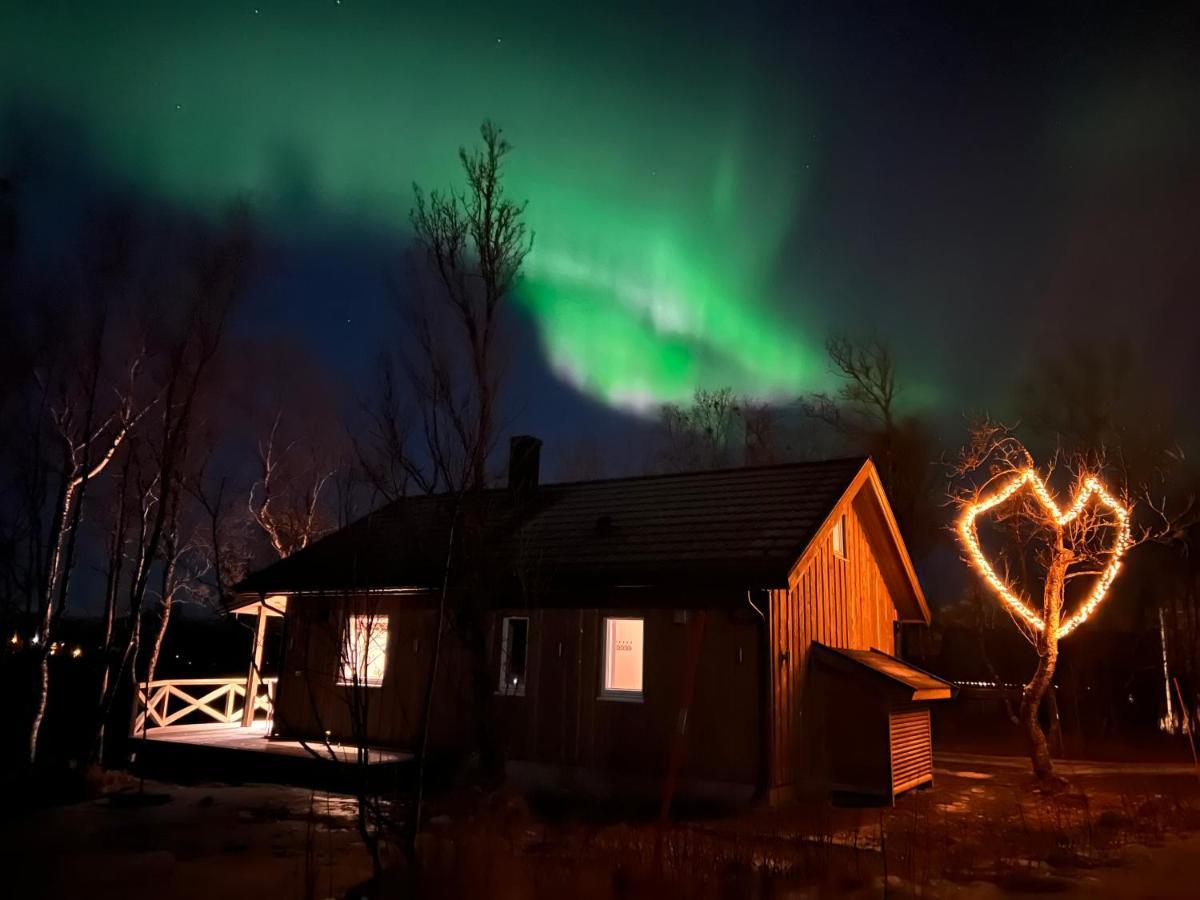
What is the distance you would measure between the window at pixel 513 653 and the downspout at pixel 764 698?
14.4 ft

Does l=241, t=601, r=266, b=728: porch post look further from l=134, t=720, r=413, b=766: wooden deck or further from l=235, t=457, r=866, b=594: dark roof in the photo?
l=235, t=457, r=866, b=594: dark roof

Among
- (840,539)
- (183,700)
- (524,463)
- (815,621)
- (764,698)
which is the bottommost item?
(183,700)

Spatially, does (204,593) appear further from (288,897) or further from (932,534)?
(932,534)

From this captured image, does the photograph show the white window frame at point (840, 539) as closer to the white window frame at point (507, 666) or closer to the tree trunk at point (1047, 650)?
the tree trunk at point (1047, 650)

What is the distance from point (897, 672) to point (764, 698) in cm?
311

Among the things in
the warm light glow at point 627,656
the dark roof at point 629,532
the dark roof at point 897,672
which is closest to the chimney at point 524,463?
the dark roof at point 629,532

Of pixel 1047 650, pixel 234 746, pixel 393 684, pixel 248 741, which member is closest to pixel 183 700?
pixel 248 741

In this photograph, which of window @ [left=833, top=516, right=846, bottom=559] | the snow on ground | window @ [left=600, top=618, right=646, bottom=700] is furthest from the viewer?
window @ [left=600, top=618, right=646, bottom=700]

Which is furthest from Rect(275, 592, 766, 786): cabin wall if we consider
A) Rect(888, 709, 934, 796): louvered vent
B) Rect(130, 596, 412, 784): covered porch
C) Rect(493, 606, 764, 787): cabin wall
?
Rect(888, 709, 934, 796): louvered vent

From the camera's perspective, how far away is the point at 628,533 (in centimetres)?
1537

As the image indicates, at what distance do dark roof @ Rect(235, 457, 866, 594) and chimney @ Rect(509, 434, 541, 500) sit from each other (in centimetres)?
38

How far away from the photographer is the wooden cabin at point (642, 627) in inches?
491

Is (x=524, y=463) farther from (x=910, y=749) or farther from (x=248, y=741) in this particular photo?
(x=910, y=749)

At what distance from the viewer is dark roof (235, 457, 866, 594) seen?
13086 millimetres
